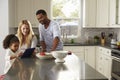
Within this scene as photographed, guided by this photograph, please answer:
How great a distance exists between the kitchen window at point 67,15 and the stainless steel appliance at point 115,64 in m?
1.85

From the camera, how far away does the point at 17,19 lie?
552 cm

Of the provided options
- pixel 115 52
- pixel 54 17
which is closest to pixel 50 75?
pixel 115 52

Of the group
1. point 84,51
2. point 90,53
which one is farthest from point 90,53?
point 84,51

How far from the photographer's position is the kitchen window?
6.05 m

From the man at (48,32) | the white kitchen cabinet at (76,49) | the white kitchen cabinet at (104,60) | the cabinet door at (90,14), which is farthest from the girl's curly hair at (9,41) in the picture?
the cabinet door at (90,14)

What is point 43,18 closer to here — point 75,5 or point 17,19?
point 17,19

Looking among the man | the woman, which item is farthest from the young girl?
the man

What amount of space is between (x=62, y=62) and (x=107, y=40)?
3952 millimetres

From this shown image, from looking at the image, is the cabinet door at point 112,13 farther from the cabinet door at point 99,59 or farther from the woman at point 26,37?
the woman at point 26,37

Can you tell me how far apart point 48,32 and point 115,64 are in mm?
1591

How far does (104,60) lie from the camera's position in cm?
504

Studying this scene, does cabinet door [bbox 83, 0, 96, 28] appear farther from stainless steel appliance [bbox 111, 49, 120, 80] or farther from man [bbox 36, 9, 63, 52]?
man [bbox 36, 9, 63, 52]

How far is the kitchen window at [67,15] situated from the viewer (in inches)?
238

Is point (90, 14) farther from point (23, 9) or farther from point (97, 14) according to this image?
point (23, 9)
